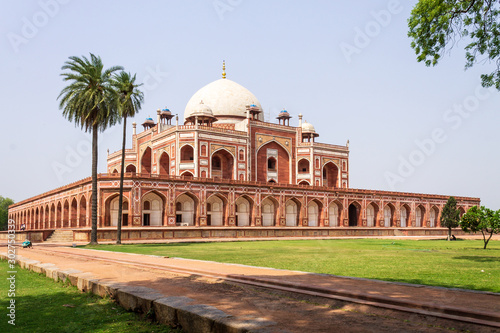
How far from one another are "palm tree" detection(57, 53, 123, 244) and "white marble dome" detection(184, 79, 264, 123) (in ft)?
86.2

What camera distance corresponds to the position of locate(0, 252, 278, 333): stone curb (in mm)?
4594

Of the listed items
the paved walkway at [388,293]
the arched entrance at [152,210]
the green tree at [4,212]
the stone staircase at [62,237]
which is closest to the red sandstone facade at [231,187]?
the arched entrance at [152,210]

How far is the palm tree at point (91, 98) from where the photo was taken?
26.3 m

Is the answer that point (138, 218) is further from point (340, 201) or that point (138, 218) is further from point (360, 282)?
point (360, 282)

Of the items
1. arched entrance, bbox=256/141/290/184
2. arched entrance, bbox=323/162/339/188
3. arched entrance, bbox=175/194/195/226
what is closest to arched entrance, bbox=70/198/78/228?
arched entrance, bbox=175/194/195/226

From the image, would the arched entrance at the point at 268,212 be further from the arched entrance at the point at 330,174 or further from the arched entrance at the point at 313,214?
the arched entrance at the point at 330,174

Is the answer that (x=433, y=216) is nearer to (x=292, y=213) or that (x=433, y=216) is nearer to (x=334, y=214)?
(x=334, y=214)

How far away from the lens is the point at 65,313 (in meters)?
6.55

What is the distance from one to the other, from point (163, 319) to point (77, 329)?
3.46ft

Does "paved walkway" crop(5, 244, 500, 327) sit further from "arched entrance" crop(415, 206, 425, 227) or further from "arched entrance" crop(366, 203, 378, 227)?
"arched entrance" crop(415, 206, 425, 227)

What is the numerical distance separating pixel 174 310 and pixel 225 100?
50.6 metres

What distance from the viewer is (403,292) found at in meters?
6.59

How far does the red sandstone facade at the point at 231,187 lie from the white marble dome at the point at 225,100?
0.17m

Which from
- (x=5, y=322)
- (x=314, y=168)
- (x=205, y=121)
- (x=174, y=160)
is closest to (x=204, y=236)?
(x=174, y=160)
